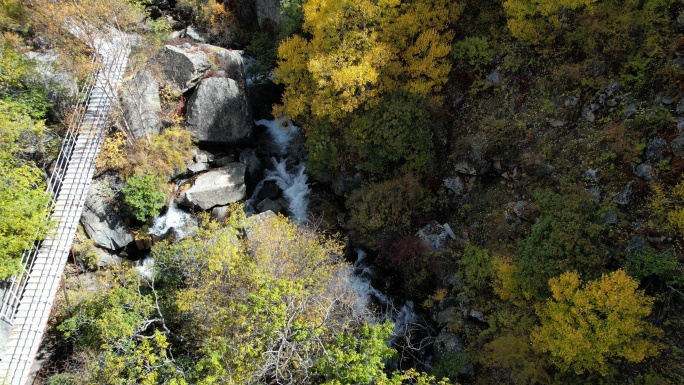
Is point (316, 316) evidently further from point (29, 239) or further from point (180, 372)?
point (29, 239)

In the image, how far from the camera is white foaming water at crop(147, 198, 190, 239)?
20844 mm

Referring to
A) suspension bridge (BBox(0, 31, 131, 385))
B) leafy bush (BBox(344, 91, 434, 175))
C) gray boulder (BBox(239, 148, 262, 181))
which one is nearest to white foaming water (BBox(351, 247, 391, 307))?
leafy bush (BBox(344, 91, 434, 175))

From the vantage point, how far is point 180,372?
1252cm

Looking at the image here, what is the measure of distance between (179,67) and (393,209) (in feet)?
48.8

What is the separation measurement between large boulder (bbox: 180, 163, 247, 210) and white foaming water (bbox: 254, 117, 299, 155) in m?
3.51

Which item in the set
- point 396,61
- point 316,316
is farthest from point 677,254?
point 396,61

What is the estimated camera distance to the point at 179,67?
898 inches

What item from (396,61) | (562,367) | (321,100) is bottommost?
(562,367)

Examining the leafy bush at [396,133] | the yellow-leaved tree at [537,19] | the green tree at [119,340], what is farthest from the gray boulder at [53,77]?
the yellow-leaved tree at [537,19]

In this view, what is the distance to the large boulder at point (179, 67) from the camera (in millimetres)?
22734

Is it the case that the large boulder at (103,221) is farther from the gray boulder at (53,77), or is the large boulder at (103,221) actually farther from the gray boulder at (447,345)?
the gray boulder at (447,345)

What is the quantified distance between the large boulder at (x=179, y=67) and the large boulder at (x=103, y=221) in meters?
6.84

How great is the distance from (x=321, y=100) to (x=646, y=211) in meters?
12.9

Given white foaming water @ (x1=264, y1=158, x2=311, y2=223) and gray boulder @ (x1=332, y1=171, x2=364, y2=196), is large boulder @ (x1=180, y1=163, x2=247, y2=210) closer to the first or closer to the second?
white foaming water @ (x1=264, y1=158, x2=311, y2=223)
